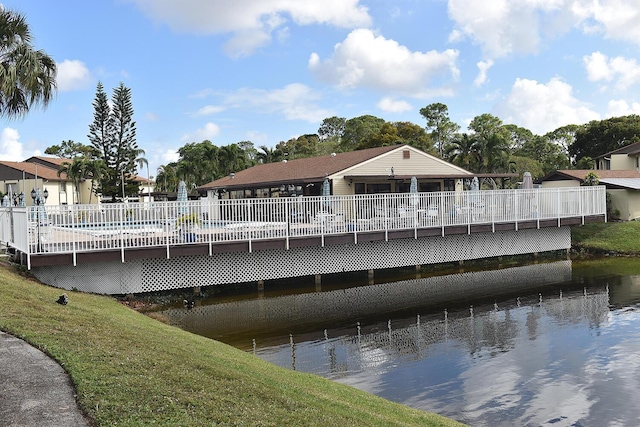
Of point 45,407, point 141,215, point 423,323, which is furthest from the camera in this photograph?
point 141,215

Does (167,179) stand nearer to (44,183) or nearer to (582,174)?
(44,183)

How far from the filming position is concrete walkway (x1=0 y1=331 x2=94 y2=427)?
5.45 m

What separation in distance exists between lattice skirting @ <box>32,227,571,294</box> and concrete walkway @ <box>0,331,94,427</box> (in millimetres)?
9434

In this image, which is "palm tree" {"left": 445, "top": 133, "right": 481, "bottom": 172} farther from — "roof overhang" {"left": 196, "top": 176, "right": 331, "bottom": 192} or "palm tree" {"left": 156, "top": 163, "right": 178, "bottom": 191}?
"palm tree" {"left": 156, "top": 163, "right": 178, "bottom": 191}

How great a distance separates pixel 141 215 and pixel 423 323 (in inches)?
373

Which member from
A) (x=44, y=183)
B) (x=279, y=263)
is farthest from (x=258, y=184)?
(x=44, y=183)

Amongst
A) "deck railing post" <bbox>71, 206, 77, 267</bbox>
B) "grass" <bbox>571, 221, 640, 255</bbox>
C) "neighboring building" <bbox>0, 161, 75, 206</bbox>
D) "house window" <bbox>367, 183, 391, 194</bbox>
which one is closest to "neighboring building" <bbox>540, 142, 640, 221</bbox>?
"grass" <bbox>571, 221, 640, 255</bbox>

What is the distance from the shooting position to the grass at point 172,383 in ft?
19.1

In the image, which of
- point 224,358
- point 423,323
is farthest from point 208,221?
point 224,358

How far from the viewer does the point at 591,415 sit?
9.04 m

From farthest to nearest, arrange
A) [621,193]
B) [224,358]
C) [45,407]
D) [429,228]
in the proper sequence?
[621,193] → [429,228] → [224,358] → [45,407]

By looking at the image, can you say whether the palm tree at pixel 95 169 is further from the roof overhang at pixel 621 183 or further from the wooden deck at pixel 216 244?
the roof overhang at pixel 621 183

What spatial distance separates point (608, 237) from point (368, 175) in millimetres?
13602

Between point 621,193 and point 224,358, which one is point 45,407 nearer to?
point 224,358
